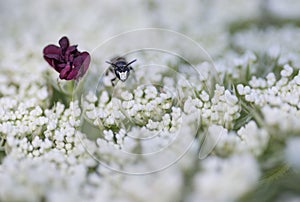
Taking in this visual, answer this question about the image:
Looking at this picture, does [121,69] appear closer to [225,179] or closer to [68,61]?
[68,61]

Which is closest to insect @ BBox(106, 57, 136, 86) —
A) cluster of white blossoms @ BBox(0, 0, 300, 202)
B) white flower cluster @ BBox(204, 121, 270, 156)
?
cluster of white blossoms @ BBox(0, 0, 300, 202)

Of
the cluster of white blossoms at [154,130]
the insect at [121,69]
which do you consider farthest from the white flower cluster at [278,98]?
the insect at [121,69]

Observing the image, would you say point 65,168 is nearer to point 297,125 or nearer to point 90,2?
point 297,125

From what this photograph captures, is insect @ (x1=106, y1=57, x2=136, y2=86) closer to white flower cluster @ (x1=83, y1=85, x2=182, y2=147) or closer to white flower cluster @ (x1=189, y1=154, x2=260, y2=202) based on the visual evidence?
white flower cluster @ (x1=83, y1=85, x2=182, y2=147)

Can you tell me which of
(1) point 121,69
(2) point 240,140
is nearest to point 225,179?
(2) point 240,140

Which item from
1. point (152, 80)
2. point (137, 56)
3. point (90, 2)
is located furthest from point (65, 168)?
point (90, 2)
